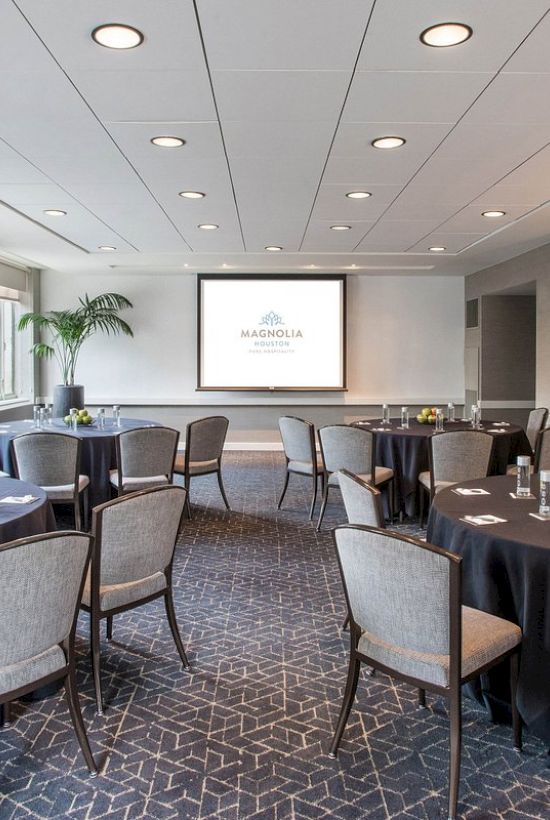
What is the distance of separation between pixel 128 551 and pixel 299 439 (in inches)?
141

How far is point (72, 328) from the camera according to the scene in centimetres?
977

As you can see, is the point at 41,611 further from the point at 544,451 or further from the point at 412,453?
the point at 544,451

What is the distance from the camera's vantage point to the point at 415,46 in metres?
2.86

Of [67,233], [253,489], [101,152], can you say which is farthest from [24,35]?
[253,489]

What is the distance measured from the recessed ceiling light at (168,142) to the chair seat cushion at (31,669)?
10.4ft

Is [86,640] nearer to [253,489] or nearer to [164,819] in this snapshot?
[164,819]

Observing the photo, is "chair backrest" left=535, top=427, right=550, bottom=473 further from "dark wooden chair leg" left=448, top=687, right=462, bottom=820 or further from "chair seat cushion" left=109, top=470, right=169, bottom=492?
"dark wooden chair leg" left=448, top=687, right=462, bottom=820

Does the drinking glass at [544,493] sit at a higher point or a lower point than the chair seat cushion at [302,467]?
higher

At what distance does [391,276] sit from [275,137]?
6.87 metres

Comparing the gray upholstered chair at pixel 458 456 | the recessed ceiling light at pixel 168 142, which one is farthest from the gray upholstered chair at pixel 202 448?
the recessed ceiling light at pixel 168 142

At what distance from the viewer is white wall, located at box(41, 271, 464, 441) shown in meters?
10.6

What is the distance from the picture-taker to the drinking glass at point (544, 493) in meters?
2.92

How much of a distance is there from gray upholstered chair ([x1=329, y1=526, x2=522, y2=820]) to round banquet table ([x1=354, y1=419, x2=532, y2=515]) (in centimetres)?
354

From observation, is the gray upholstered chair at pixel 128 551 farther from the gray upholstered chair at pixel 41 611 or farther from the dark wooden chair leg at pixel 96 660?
the gray upholstered chair at pixel 41 611
